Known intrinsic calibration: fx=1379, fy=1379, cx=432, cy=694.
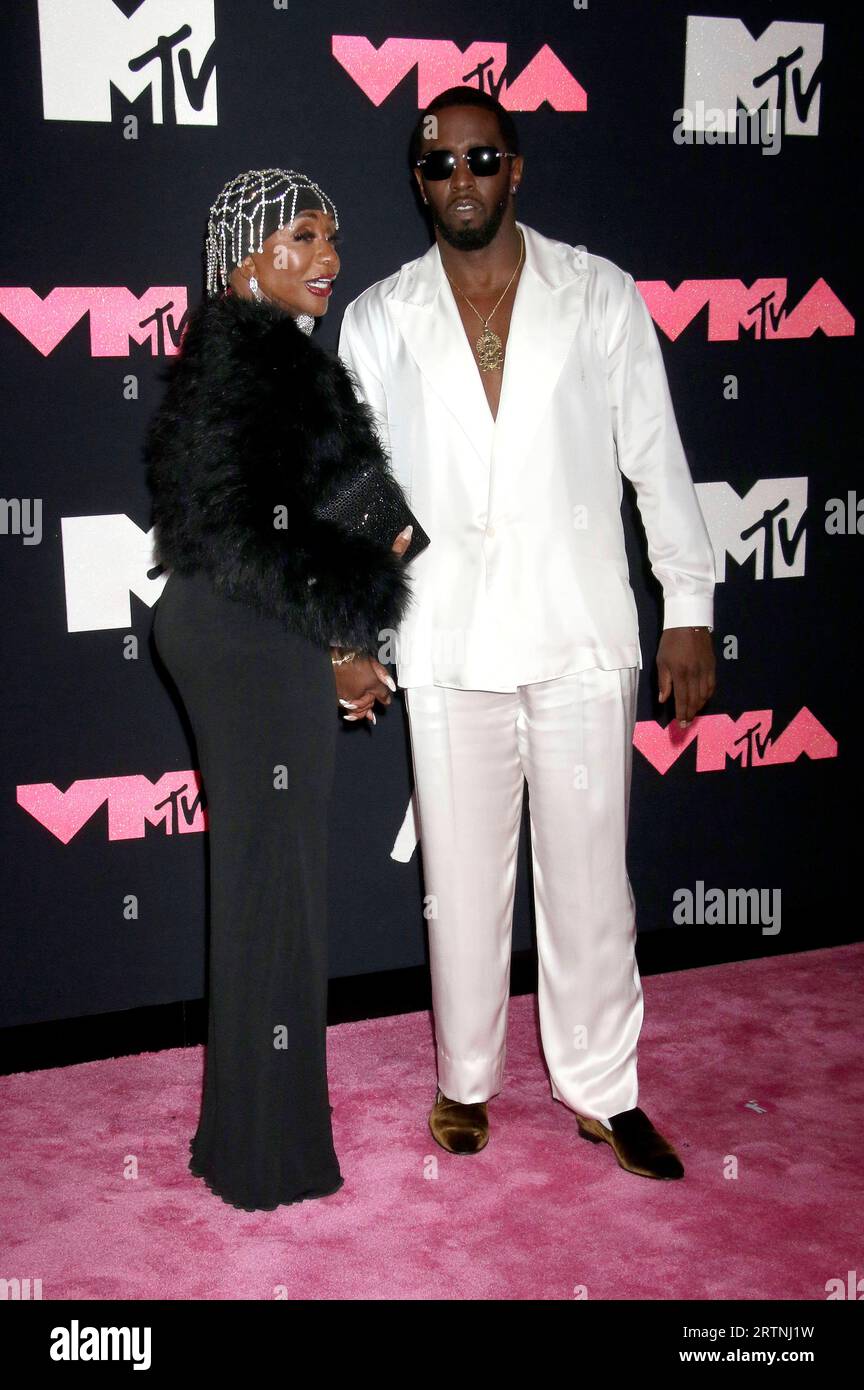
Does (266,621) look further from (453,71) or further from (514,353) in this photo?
(453,71)

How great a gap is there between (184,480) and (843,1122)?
1.85 meters

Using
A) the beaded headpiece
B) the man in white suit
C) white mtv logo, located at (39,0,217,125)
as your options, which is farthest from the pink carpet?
white mtv logo, located at (39,0,217,125)

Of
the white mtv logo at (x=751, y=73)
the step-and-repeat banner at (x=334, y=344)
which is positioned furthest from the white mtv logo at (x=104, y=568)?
the white mtv logo at (x=751, y=73)

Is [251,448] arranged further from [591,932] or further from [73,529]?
[591,932]

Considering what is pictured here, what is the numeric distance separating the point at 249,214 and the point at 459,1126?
1.77 meters

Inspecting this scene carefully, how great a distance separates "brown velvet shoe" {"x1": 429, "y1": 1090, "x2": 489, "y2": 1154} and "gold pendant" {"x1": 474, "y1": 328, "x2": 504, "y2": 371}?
1460mm

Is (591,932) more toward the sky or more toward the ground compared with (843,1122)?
more toward the sky

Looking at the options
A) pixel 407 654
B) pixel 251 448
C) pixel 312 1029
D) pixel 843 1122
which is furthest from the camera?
pixel 843 1122

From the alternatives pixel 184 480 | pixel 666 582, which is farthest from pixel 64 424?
pixel 666 582

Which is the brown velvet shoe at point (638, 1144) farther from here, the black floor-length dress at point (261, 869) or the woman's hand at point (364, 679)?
the woman's hand at point (364, 679)

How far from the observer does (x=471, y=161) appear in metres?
2.47

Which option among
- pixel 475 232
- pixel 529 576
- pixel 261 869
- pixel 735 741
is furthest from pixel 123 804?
pixel 735 741

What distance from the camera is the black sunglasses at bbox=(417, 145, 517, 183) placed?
246 cm

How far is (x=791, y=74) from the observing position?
3307 mm
